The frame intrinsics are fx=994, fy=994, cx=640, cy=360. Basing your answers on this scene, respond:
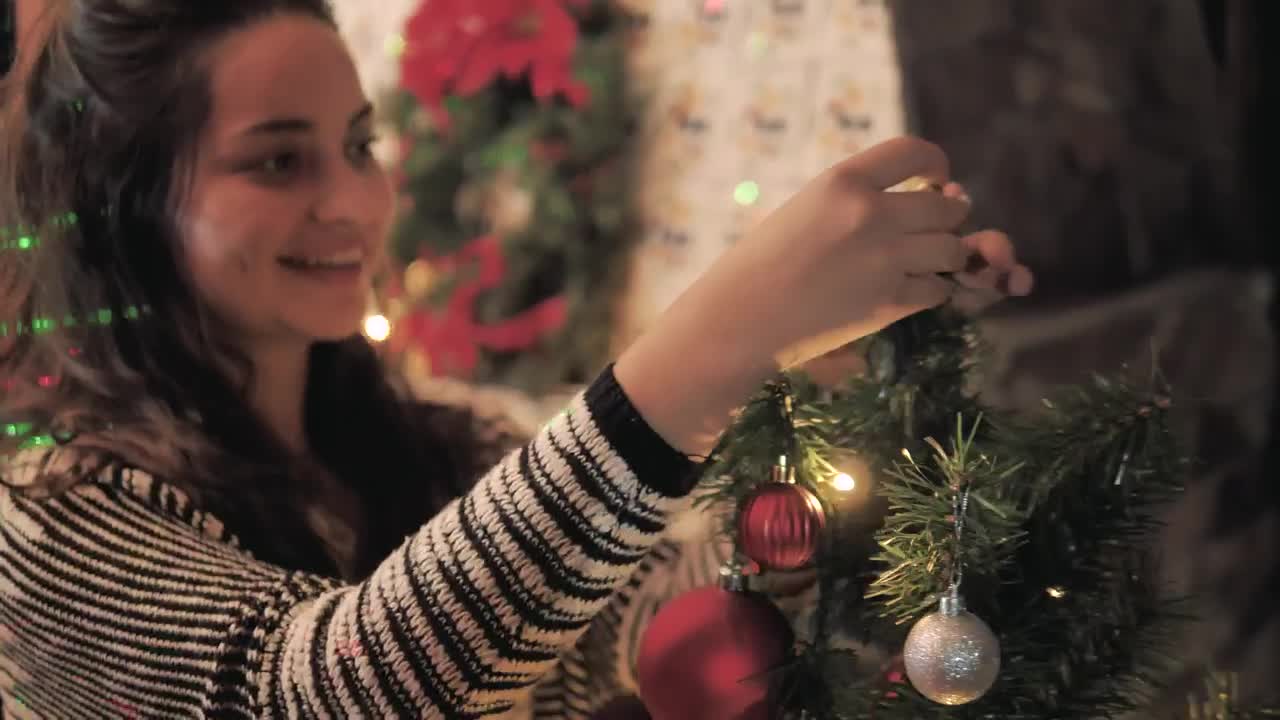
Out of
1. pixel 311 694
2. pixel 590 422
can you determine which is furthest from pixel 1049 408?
pixel 311 694

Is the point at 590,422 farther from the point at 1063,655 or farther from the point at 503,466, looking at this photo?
the point at 1063,655

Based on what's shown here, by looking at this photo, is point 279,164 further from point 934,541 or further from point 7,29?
point 934,541

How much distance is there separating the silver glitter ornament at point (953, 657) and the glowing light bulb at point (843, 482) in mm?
119

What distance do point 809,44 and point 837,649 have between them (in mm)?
1262

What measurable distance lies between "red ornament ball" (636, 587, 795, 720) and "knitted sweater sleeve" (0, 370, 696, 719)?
0.04 m

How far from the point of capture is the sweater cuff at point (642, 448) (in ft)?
1.67

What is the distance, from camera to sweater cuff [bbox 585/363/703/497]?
20.1 inches

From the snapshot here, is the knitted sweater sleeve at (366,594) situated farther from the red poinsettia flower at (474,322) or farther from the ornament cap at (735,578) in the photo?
the red poinsettia flower at (474,322)

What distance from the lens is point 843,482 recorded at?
0.57 meters

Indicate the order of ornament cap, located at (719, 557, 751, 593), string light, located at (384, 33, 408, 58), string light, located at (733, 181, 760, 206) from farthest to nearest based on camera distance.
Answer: string light, located at (384, 33, 408, 58), string light, located at (733, 181, 760, 206), ornament cap, located at (719, 557, 751, 593)

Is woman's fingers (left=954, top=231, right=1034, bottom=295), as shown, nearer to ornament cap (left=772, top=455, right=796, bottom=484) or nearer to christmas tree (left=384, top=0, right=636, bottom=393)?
ornament cap (left=772, top=455, right=796, bottom=484)

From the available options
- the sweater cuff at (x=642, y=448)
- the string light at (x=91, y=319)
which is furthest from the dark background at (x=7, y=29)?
the sweater cuff at (x=642, y=448)

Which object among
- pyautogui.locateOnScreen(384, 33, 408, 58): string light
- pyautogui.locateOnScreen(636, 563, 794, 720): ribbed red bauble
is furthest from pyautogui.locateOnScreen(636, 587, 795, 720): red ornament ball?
pyautogui.locateOnScreen(384, 33, 408, 58): string light

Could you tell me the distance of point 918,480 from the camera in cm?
50
